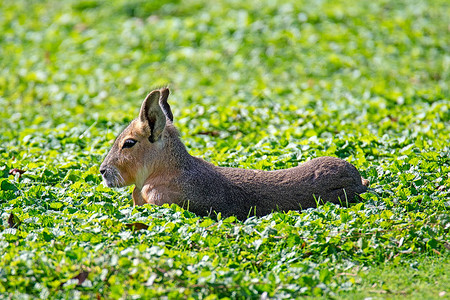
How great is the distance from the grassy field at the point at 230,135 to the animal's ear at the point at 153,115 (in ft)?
2.38

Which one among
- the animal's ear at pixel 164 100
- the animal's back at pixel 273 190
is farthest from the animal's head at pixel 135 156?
the animal's ear at pixel 164 100

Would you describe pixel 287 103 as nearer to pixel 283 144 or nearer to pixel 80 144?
pixel 283 144

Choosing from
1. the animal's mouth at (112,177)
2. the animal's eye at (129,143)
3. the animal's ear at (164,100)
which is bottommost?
the animal's mouth at (112,177)

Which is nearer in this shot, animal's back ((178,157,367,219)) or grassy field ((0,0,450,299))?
grassy field ((0,0,450,299))

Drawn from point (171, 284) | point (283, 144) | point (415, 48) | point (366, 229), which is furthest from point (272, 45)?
point (171, 284)

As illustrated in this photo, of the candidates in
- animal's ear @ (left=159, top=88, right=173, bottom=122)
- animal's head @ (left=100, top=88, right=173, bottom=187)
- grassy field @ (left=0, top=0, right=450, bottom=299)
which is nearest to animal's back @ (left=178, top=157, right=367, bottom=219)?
grassy field @ (left=0, top=0, right=450, bottom=299)

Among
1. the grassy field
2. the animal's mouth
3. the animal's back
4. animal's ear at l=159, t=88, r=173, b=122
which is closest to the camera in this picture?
the grassy field

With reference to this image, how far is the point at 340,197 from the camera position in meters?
5.64

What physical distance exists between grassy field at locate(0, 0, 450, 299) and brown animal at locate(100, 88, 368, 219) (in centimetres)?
21

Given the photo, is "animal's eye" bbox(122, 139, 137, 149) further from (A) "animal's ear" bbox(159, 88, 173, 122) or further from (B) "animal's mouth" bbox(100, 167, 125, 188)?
(A) "animal's ear" bbox(159, 88, 173, 122)

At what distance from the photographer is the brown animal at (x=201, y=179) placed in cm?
558

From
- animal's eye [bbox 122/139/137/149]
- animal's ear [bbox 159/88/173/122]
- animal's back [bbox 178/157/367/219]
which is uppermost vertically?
animal's ear [bbox 159/88/173/122]

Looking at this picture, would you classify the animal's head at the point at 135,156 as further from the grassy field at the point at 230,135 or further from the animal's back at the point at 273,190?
the animal's back at the point at 273,190

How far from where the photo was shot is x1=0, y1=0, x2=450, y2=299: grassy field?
4.41 metres
